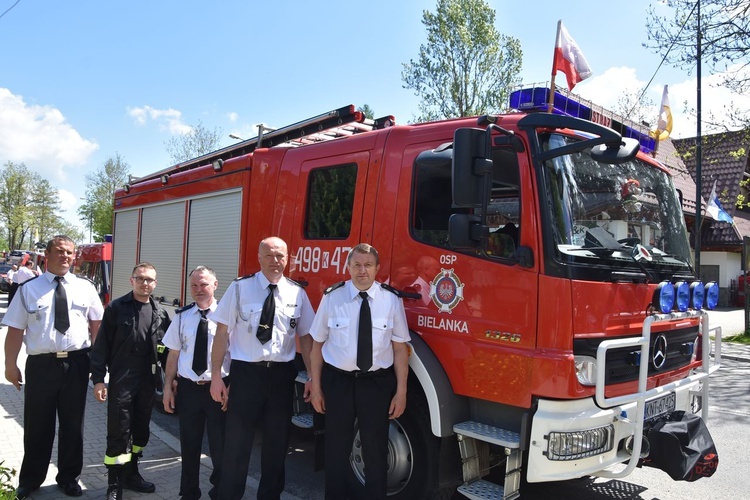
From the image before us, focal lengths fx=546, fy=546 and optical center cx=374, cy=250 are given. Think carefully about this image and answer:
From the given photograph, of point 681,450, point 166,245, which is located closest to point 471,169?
point 681,450

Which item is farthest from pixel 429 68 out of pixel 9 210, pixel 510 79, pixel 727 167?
pixel 9 210

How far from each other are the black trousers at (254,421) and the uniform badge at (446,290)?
44.2 inches

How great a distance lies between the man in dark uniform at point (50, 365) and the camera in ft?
13.2

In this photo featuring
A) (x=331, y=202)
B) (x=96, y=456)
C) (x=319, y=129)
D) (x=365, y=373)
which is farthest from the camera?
(x=319, y=129)

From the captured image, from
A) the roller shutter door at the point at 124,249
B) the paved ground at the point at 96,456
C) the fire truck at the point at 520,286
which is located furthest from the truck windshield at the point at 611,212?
the roller shutter door at the point at 124,249

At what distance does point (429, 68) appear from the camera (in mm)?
23781

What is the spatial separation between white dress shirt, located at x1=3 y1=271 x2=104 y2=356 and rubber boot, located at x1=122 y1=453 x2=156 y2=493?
0.99 meters

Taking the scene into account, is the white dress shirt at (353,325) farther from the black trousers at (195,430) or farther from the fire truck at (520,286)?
the black trousers at (195,430)

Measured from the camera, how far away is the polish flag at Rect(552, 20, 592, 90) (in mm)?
4480

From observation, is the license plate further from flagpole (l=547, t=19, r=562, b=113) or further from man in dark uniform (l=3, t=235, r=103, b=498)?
man in dark uniform (l=3, t=235, r=103, b=498)

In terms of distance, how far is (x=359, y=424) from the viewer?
11.8 feet

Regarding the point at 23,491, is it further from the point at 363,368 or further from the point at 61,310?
the point at 363,368

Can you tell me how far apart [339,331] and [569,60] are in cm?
299

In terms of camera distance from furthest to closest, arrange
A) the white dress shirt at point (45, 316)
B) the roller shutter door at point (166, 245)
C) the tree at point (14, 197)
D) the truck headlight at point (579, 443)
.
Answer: the tree at point (14, 197) → the roller shutter door at point (166, 245) → the white dress shirt at point (45, 316) → the truck headlight at point (579, 443)
